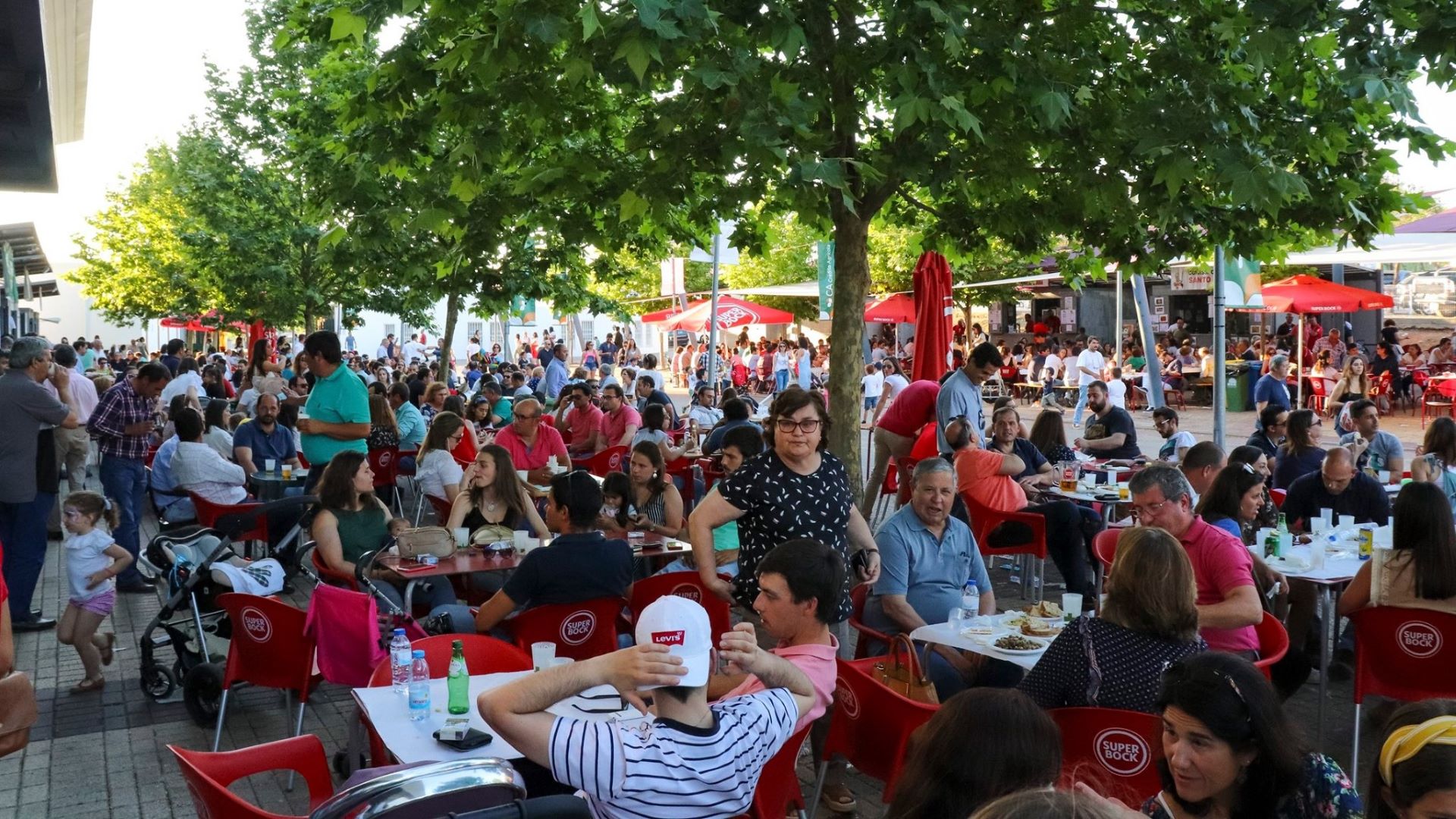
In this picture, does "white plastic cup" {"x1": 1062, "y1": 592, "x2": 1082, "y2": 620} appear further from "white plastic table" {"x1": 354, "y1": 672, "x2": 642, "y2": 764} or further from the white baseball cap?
the white baseball cap

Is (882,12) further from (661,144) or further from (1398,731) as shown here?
(1398,731)

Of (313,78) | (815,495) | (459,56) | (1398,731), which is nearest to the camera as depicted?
(1398,731)

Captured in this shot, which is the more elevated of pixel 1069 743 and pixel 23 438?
pixel 23 438

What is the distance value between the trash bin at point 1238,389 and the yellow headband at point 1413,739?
26.5 meters

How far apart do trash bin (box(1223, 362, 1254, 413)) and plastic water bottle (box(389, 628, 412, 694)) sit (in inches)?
1016

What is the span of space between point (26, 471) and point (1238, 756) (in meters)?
8.10

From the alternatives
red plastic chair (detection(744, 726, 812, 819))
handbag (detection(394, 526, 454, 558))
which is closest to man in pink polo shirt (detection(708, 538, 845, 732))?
red plastic chair (detection(744, 726, 812, 819))

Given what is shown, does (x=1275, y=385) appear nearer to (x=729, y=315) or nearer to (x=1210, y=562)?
(x=1210, y=562)

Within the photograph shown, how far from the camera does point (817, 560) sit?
13.8ft

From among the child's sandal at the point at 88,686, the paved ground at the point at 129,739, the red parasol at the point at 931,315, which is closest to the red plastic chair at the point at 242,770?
the paved ground at the point at 129,739

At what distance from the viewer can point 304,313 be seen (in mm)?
22781

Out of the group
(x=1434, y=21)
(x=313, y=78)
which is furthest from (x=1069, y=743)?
(x=313, y=78)

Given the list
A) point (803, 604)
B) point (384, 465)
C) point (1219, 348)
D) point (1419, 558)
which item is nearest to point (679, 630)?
point (803, 604)

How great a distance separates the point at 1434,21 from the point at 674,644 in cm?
567
